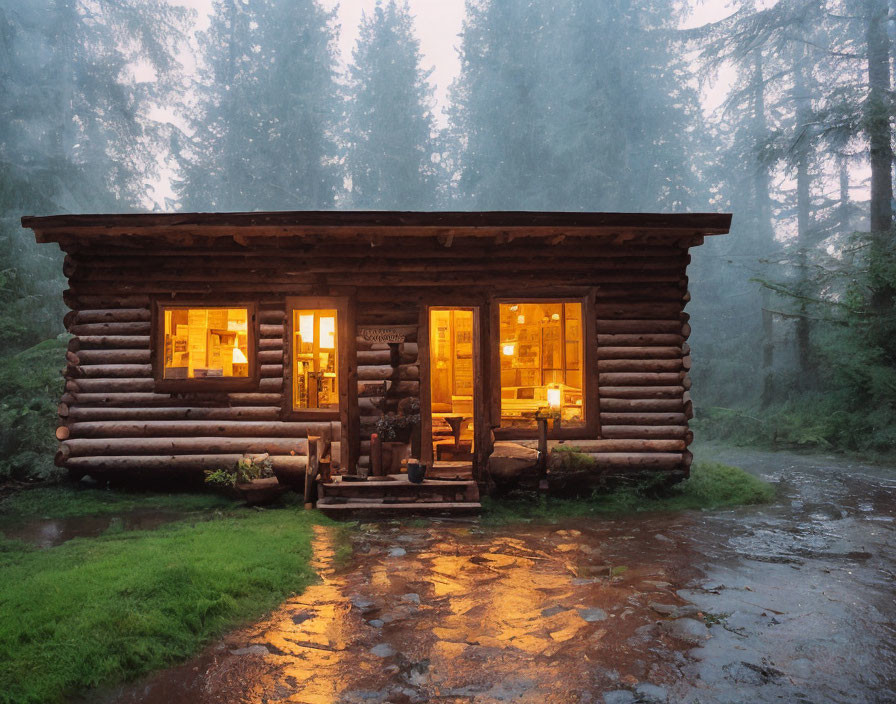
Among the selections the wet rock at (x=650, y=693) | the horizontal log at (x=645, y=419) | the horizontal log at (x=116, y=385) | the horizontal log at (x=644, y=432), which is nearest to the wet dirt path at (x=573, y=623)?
the wet rock at (x=650, y=693)

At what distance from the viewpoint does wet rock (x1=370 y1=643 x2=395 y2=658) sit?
3877 millimetres

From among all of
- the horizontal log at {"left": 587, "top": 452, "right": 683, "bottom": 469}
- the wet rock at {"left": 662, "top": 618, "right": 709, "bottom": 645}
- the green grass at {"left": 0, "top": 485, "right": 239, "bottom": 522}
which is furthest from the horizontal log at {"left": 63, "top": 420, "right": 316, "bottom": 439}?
the wet rock at {"left": 662, "top": 618, "right": 709, "bottom": 645}

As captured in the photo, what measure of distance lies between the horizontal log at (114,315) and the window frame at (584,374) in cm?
556

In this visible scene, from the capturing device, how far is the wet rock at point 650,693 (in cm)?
329

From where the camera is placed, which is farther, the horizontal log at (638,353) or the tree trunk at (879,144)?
the tree trunk at (879,144)

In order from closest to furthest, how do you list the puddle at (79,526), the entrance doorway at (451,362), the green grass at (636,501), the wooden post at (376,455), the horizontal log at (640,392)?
the puddle at (79,526) → the green grass at (636,501) → the wooden post at (376,455) → the horizontal log at (640,392) → the entrance doorway at (451,362)

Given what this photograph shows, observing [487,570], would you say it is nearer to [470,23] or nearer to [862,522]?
[862,522]

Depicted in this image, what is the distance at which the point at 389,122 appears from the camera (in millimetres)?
37312

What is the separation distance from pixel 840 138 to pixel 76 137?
3097cm

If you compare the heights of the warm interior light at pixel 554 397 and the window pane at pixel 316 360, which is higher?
the window pane at pixel 316 360

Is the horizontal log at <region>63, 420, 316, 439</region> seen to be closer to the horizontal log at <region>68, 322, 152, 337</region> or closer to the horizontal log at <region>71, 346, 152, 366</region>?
the horizontal log at <region>71, 346, 152, 366</region>

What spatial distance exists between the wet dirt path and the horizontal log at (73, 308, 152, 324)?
203 inches

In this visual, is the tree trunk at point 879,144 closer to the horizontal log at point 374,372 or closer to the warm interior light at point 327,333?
the horizontal log at point 374,372

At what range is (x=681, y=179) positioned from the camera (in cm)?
3259
